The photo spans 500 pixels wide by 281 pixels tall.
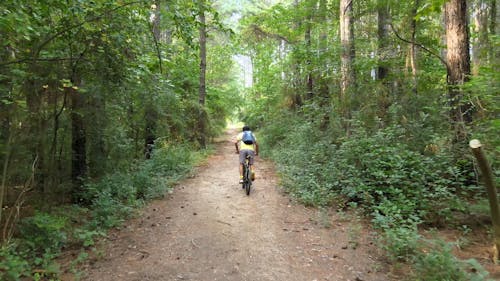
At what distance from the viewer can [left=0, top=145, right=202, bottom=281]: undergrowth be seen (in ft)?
13.1

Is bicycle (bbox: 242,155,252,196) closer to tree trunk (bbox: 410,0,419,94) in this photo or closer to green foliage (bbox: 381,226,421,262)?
green foliage (bbox: 381,226,421,262)

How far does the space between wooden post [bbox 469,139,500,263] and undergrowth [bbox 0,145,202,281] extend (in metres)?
5.35

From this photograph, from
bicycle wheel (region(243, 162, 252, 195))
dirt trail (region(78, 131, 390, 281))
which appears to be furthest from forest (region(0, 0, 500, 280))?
bicycle wheel (region(243, 162, 252, 195))

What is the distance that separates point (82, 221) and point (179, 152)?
6044 millimetres

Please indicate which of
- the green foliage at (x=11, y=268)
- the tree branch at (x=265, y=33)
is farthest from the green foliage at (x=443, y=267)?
the tree branch at (x=265, y=33)

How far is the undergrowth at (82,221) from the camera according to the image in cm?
399

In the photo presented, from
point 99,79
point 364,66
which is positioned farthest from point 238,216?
point 364,66

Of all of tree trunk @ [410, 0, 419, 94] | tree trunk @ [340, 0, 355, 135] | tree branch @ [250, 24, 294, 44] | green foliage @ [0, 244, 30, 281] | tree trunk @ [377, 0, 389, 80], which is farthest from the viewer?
tree branch @ [250, 24, 294, 44]

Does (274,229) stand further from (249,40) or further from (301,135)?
(249,40)

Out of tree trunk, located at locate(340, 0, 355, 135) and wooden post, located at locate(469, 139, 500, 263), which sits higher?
tree trunk, located at locate(340, 0, 355, 135)

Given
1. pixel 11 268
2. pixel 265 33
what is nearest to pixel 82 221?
pixel 11 268

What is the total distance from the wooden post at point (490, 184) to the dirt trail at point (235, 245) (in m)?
1.49

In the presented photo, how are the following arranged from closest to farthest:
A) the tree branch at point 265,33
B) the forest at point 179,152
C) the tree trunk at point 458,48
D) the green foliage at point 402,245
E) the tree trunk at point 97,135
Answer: the green foliage at point 402,245 < the forest at point 179,152 < the tree trunk at point 458,48 < the tree trunk at point 97,135 < the tree branch at point 265,33

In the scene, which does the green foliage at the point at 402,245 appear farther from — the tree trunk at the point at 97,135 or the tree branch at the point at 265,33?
the tree branch at the point at 265,33
